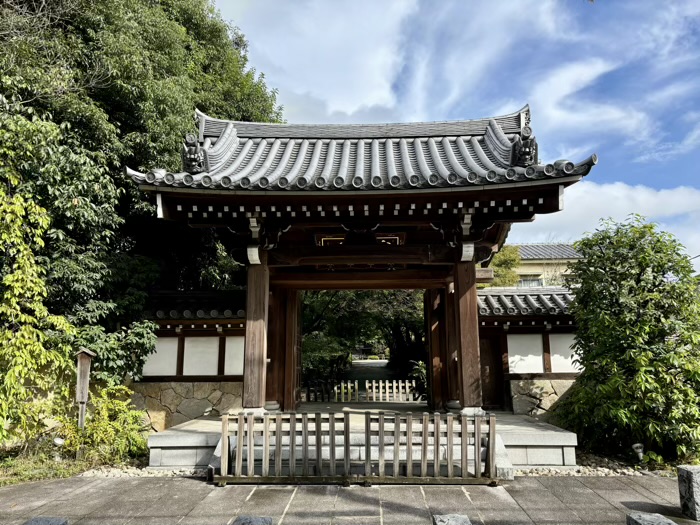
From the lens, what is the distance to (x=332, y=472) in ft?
16.0

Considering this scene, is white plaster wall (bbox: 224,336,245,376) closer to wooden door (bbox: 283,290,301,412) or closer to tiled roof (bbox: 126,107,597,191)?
wooden door (bbox: 283,290,301,412)

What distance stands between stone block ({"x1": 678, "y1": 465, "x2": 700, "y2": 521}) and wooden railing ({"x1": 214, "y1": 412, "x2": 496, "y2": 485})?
1.69 metres

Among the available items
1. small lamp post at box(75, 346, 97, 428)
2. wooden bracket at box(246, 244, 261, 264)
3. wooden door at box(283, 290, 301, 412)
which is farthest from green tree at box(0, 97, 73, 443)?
wooden door at box(283, 290, 301, 412)

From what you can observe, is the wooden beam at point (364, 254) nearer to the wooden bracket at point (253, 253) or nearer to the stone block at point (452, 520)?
the wooden bracket at point (253, 253)

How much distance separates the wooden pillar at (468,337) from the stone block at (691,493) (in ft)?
7.03

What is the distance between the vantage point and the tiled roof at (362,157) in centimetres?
525

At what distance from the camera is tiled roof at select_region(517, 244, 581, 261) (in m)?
27.7

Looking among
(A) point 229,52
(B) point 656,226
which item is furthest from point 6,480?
(A) point 229,52

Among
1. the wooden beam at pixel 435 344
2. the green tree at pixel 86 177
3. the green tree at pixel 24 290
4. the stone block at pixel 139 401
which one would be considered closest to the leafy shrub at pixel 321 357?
the green tree at pixel 86 177

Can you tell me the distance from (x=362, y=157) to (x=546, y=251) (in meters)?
25.0

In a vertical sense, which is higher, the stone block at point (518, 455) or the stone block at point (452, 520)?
the stone block at point (452, 520)

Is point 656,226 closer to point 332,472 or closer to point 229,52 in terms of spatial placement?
point 332,472

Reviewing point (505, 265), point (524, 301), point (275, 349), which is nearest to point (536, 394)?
point (524, 301)

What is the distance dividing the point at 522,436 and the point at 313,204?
3.99 m
